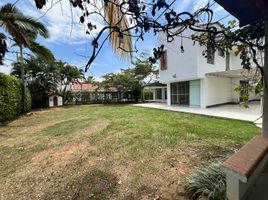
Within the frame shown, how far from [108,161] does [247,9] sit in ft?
12.9

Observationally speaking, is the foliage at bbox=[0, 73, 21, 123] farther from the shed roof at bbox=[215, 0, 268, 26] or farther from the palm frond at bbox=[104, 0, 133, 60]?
the shed roof at bbox=[215, 0, 268, 26]

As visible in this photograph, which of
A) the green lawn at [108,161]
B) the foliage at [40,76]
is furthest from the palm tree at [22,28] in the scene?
the foliage at [40,76]

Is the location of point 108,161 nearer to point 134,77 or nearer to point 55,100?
point 134,77

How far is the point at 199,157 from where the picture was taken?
15.4 ft

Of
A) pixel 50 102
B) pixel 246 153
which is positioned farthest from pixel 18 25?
pixel 50 102

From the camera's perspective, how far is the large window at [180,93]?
17.3 m

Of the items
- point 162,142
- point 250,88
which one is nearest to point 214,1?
point 250,88

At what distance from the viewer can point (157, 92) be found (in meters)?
28.5

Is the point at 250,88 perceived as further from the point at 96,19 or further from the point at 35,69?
the point at 35,69

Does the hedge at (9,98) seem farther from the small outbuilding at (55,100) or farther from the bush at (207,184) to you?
the bush at (207,184)

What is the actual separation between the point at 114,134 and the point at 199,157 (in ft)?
10.8

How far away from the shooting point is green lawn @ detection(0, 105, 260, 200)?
3.54 m

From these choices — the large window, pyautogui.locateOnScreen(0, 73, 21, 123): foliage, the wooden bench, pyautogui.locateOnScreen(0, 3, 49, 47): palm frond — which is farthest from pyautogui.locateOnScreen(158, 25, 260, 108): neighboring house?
the wooden bench

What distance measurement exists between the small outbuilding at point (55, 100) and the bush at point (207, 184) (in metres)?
22.3
